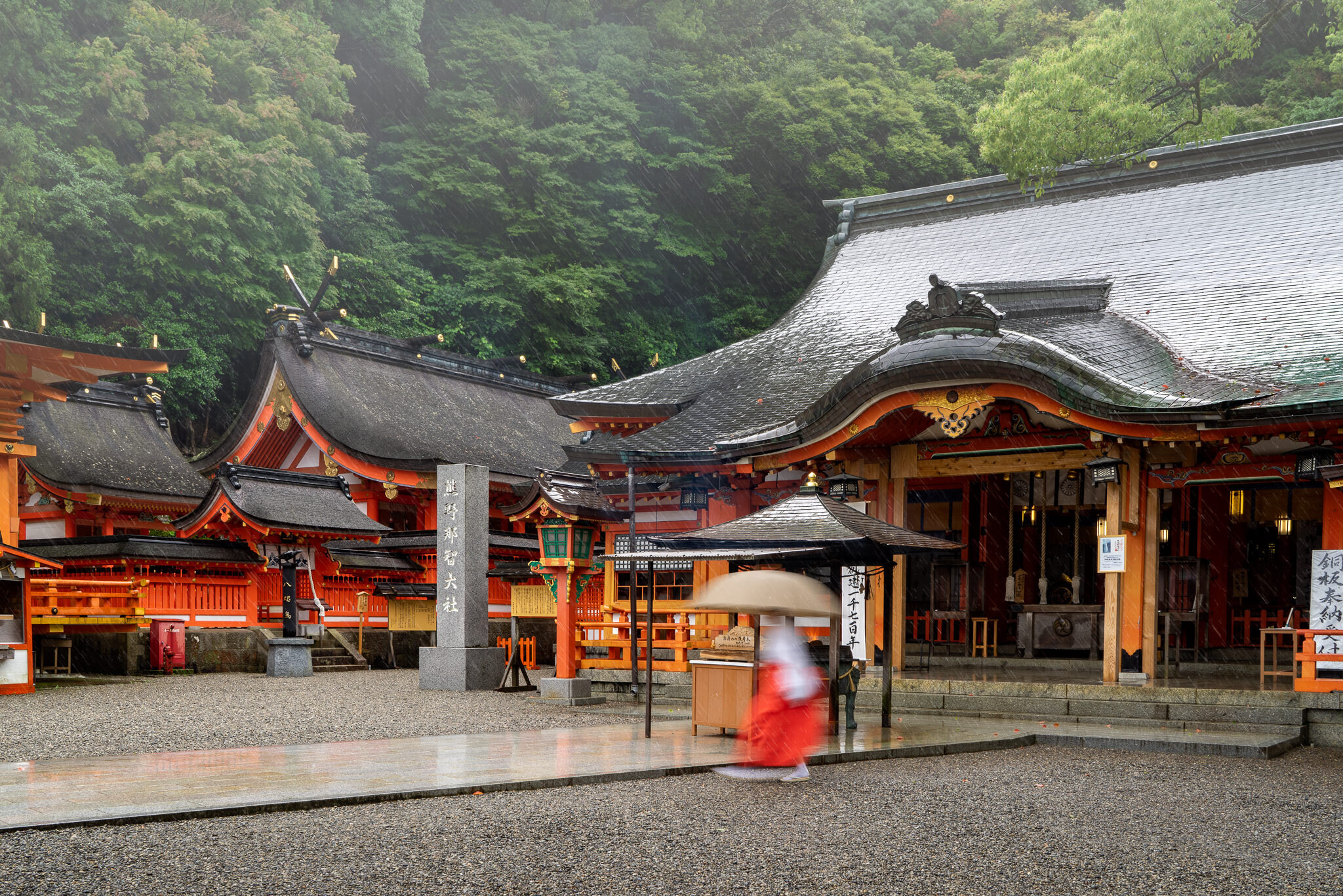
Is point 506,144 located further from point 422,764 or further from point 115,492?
point 422,764

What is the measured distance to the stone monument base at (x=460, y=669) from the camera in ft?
54.6

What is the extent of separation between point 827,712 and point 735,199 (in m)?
28.4

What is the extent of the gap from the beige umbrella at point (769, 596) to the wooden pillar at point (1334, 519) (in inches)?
258

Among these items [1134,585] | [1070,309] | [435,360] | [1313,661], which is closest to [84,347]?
[1070,309]

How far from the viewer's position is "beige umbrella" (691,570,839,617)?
8.48m

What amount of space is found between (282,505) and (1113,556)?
14.8m

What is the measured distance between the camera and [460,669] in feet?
54.6

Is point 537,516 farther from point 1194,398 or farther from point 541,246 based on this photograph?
point 541,246

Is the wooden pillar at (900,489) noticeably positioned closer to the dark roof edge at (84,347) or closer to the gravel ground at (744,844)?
the gravel ground at (744,844)

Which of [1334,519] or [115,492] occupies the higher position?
[115,492]

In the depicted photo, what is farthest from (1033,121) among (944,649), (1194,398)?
(944,649)

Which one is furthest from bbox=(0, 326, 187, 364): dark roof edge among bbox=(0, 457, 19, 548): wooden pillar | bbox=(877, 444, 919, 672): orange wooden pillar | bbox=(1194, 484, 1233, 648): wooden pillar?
bbox=(1194, 484, 1233, 648): wooden pillar

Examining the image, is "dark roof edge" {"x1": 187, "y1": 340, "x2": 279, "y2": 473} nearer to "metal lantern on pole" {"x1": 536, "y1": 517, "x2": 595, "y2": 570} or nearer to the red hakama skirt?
"metal lantern on pole" {"x1": 536, "y1": 517, "x2": 595, "y2": 570}

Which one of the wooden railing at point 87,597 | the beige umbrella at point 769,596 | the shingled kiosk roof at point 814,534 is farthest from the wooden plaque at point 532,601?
the beige umbrella at point 769,596
